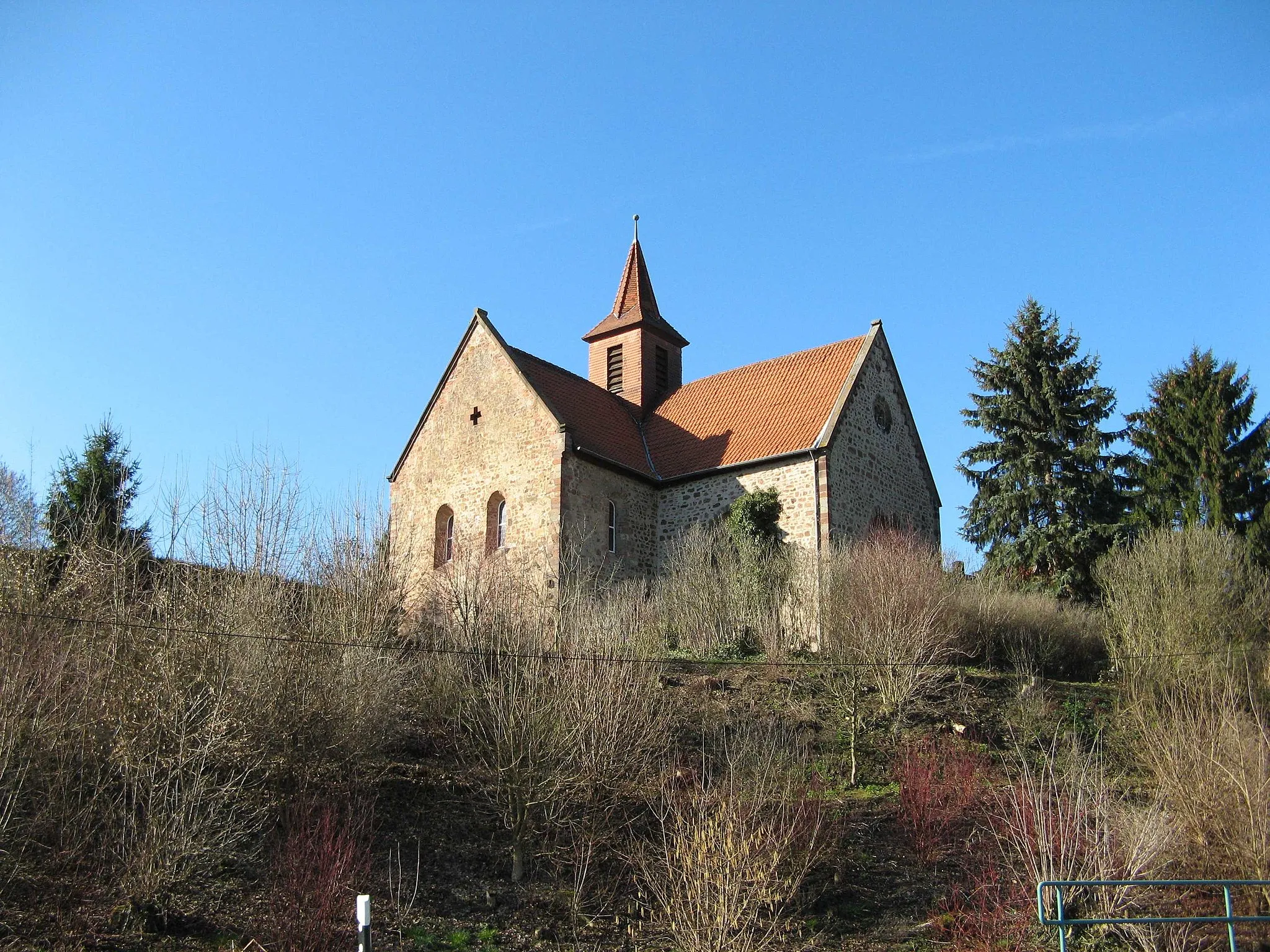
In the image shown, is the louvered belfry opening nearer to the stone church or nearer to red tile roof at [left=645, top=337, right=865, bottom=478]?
red tile roof at [left=645, top=337, right=865, bottom=478]

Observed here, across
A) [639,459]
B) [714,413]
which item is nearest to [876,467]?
[714,413]

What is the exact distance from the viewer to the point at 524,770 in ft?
46.7

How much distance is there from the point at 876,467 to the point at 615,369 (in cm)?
921

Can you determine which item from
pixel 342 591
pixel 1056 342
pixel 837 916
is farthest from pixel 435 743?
pixel 1056 342

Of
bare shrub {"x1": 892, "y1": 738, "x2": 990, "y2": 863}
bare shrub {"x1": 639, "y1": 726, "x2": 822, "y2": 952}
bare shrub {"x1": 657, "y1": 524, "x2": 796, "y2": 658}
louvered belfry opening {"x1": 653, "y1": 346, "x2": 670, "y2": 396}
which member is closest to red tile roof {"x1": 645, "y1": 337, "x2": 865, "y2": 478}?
louvered belfry opening {"x1": 653, "y1": 346, "x2": 670, "y2": 396}

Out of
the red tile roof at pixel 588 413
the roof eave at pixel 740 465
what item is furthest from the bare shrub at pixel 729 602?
the red tile roof at pixel 588 413

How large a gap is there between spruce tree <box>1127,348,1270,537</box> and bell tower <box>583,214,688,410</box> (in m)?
12.9

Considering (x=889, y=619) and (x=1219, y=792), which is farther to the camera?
(x=889, y=619)

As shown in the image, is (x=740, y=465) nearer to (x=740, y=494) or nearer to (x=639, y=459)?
(x=740, y=494)

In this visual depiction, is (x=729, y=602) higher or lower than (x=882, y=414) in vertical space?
lower

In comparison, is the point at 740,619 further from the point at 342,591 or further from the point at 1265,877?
the point at 1265,877

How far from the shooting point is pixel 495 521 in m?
26.2

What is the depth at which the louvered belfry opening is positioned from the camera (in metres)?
32.5

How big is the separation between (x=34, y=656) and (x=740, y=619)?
1285 centimetres
